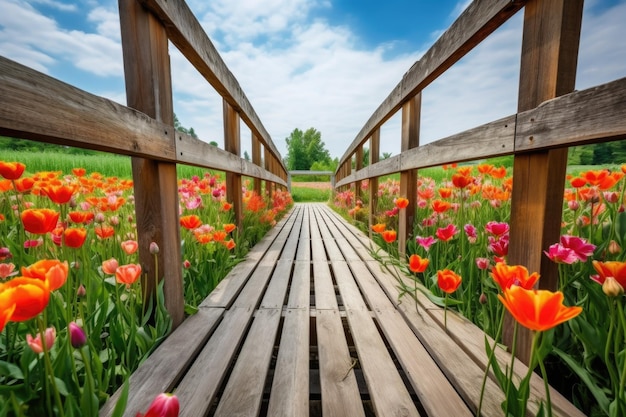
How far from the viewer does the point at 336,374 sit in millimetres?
890

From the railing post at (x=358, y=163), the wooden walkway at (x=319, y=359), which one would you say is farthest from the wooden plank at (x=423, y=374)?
the railing post at (x=358, y=163)

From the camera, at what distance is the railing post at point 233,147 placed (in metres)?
2.30

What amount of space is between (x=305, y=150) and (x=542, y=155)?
3478cm

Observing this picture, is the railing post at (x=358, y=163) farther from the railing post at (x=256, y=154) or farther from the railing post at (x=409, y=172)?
the railing post at (x=409, y=172)

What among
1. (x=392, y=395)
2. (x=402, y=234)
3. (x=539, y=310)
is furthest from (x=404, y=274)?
(x=539, y=310)

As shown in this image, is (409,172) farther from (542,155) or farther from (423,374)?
(423,374)

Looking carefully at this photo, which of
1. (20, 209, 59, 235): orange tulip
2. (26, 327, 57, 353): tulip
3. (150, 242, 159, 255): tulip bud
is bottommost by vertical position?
(26, 327, 57, 353): tulip

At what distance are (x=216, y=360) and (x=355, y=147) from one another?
140 inches

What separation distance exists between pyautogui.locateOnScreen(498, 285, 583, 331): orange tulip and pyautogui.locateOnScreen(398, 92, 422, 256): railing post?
1.51 m

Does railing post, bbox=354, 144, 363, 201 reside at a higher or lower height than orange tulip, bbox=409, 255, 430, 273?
higher

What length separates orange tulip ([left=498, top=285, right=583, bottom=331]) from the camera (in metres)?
0.45

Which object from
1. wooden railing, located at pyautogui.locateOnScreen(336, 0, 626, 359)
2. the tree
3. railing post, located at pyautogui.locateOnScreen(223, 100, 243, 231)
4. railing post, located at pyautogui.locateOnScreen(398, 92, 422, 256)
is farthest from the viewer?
the tree

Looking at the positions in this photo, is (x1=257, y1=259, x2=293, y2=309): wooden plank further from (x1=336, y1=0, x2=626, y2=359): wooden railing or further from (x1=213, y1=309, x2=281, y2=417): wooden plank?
(x1=336, y1=0, x2=626, y2=359): wooden railing

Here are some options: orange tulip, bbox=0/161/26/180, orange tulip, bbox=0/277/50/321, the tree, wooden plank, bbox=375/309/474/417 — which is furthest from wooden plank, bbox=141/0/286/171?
the tree
